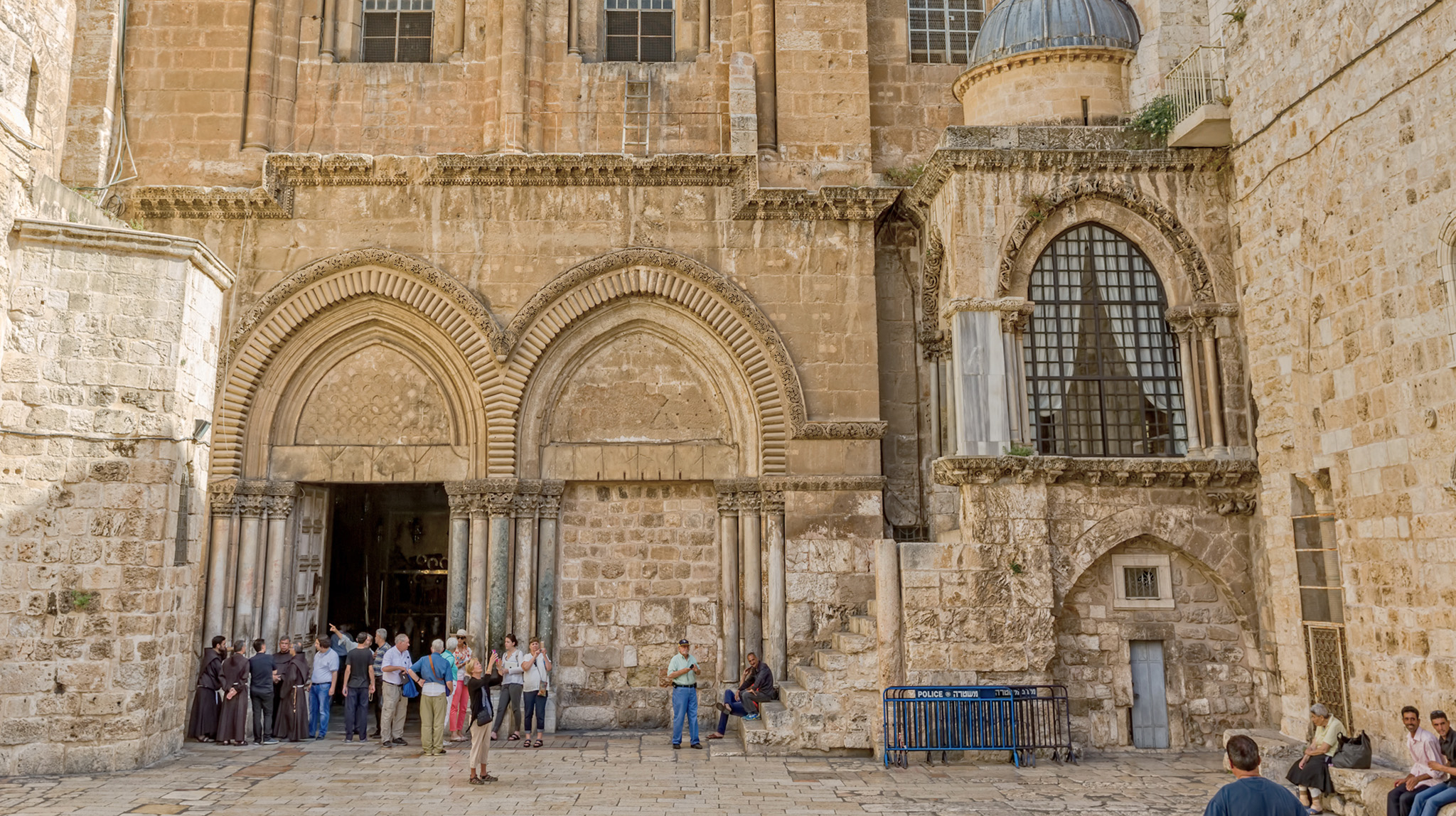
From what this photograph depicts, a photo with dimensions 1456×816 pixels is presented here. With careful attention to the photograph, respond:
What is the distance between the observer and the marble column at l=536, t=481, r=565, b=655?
1413cm

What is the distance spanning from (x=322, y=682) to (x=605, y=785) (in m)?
5.06

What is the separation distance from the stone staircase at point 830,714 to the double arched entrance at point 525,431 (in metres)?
2.04

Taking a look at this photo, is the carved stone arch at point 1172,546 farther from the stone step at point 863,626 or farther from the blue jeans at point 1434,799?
the blue jeans at point 1434,799

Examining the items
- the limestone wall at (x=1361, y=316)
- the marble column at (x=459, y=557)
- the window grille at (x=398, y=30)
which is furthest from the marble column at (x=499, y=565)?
the limestone wall at (x=1361, y=316)

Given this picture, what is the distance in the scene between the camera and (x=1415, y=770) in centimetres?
839

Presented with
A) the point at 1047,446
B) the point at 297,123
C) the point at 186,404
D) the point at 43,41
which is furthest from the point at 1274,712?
the point at 43,41

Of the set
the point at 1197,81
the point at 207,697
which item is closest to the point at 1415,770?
the point at 1197,81

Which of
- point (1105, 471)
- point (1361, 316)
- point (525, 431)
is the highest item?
point (1361, 316)

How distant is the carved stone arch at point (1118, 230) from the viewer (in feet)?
44.0

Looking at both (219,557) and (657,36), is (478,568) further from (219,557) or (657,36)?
(657,36)

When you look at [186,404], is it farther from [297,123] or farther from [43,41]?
[297,123]

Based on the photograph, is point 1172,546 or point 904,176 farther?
point 904,176

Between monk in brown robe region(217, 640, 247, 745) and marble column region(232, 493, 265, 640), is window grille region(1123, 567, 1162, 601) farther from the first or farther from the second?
marble column region(232, 493, 265, 640)

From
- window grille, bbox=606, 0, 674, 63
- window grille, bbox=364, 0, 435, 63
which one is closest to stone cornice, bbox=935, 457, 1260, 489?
window grille, bbox=606, 0, 674, 63
